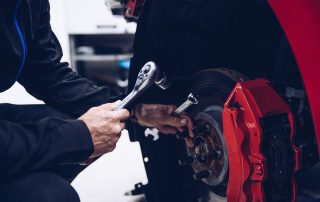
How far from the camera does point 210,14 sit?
843 mm

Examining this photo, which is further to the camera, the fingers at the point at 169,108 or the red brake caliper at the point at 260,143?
the fingers at the point at 169,108

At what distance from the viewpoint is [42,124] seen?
2.34 ft

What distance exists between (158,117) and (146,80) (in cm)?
18

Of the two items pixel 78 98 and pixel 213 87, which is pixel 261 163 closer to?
pixel 213 87

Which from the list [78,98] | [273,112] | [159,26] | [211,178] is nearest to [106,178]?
[78,98]

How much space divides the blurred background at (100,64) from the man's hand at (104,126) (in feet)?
1.48

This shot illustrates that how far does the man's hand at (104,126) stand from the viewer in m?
0.75

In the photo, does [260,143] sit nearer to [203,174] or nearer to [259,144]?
[259,144]

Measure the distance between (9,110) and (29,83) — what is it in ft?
0.32

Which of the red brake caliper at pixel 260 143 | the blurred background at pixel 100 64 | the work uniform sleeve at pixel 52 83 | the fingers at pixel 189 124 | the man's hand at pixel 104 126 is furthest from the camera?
the blurred background at pixel 100 64

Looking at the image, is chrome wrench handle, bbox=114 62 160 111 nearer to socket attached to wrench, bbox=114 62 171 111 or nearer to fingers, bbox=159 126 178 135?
socket attached to wrench, bbox=114 62 171 111

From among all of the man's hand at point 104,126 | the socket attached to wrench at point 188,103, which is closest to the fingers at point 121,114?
the man's hand at point 104,126

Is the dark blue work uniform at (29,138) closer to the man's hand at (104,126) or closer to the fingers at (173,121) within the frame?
the man's hand at (104,126)

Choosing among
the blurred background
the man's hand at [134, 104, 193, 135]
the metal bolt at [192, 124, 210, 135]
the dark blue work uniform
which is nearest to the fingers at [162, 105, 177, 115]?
the man's hand at [134, 104, 193, 135]
